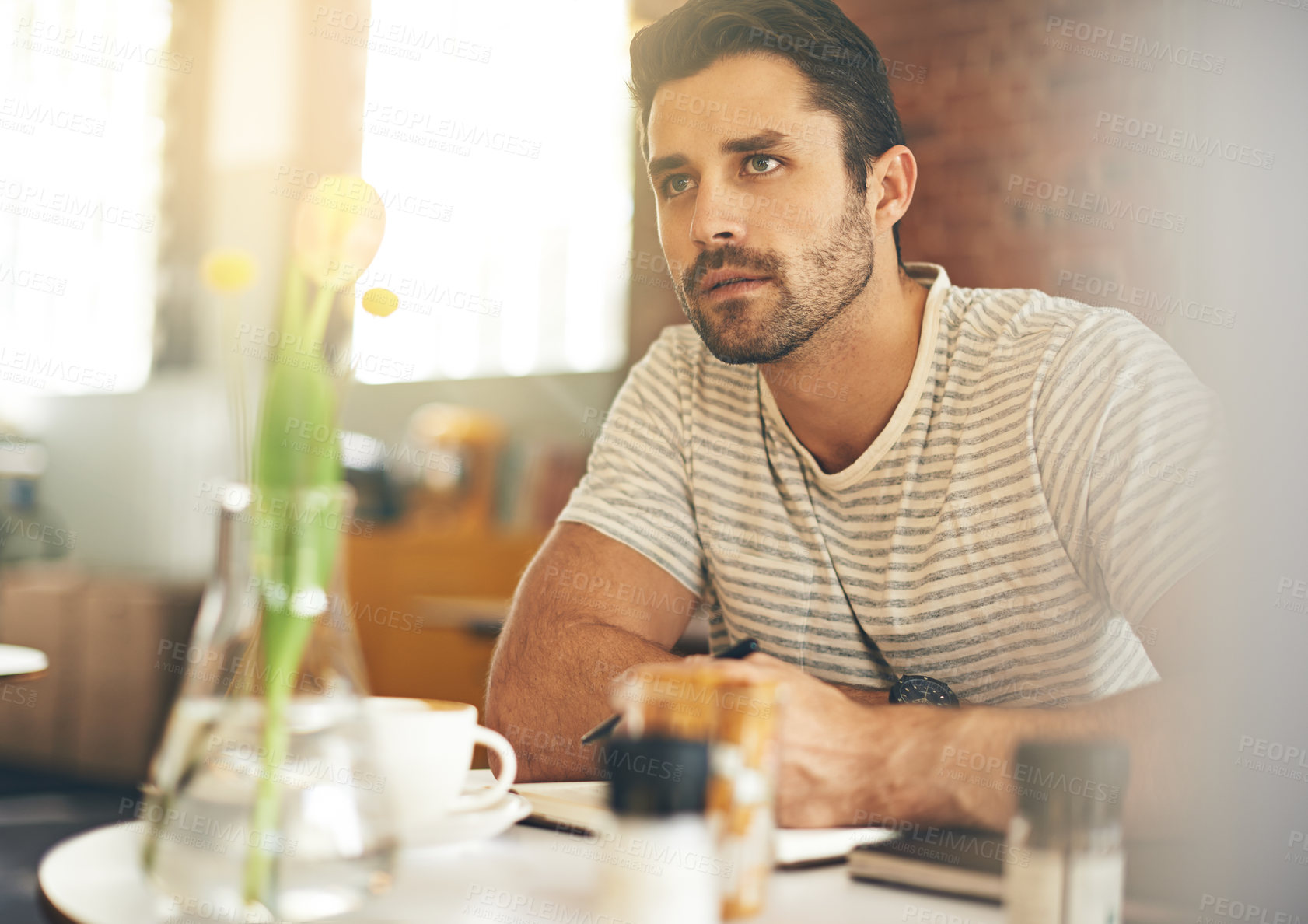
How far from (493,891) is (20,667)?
1.04m

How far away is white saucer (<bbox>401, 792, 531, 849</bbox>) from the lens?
0.67 meters

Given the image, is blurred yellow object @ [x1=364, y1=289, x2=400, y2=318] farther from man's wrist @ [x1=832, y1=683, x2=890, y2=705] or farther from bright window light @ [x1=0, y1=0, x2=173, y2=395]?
bright window light @ [x1=0, y1=0, x2=173, y2=395]

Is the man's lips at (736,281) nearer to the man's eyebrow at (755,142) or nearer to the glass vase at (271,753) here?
the man's eyebrow at (755,142)

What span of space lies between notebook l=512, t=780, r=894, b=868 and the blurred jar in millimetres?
132

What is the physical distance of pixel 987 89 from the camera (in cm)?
228

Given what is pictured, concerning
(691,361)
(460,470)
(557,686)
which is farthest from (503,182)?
(557,686)

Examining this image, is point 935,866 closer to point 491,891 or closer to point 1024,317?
point 491,891

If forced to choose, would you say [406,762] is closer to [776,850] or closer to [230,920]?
[230,920]

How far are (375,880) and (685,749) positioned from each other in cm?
19

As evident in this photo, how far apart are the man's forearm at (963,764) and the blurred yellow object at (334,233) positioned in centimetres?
54

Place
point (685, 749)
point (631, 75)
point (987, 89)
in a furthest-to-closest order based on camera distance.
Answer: point (987, 89)
point (631, 75)
point (685, 749)

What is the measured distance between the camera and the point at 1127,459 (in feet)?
3.43

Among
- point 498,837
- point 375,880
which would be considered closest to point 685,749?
point 375,880

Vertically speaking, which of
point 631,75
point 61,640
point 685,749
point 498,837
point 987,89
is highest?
point 987,89
